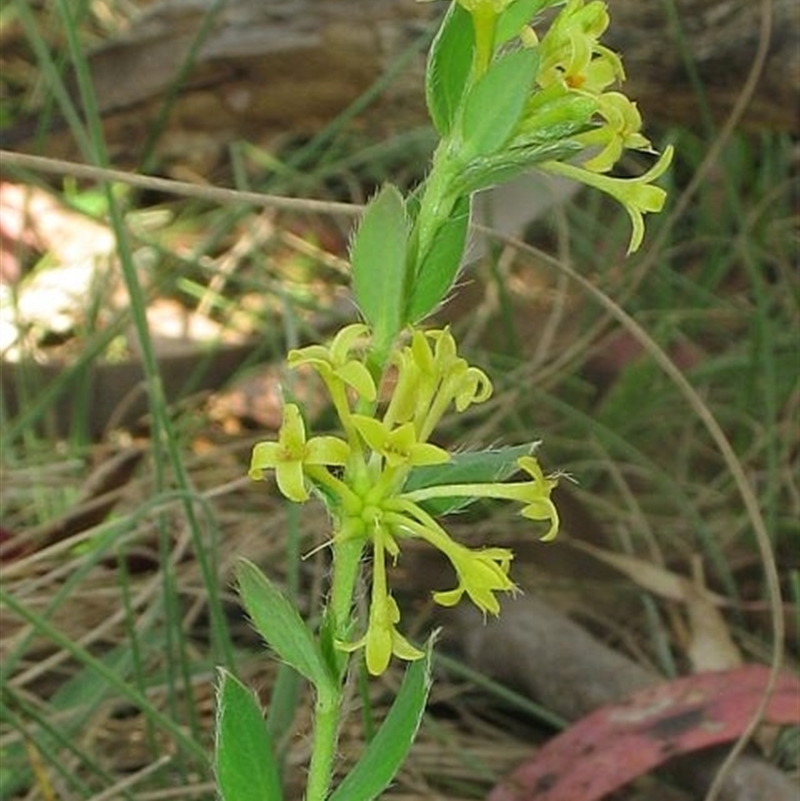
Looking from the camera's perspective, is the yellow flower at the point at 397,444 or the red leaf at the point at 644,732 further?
the red leaf at the point at 644,732

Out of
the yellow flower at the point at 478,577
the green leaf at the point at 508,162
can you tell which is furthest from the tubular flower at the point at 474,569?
the green leaf at the point at 508,162

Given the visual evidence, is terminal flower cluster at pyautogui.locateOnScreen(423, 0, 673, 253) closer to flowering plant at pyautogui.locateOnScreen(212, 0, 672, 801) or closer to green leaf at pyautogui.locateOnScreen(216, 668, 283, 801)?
flowering plant at pyautogui.locateOnScreen(212, 0, 672, 801)

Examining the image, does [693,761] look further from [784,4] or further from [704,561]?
[784,4]

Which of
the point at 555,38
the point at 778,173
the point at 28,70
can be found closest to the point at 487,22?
the point at 555,38

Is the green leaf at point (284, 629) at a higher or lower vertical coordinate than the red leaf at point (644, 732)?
higher

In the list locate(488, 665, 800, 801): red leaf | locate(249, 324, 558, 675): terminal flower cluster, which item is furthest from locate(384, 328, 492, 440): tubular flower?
locate(488, 665, 800, 801): red leaf

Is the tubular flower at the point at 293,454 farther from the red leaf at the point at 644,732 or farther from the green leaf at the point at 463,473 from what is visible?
the red leaf at the point at 644,732
